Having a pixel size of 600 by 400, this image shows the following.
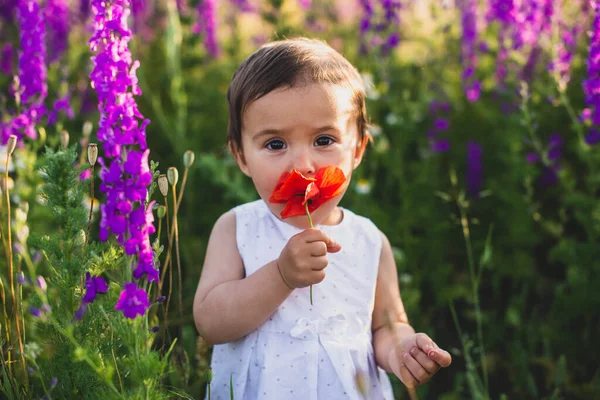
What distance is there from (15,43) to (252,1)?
69.4 inches

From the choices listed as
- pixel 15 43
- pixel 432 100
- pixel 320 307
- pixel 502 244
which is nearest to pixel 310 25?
pixel 432 100

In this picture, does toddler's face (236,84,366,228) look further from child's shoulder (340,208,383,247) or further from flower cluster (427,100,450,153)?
flower cluster (427,100,450,153)

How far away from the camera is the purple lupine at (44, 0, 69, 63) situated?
11.2 ft

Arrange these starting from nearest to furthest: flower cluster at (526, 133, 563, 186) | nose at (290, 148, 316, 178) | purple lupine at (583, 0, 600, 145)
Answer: nose at (290, 148, 316, 178), purple lupine at (583, 0, 600, 145), flower cluster at (526, 133, 563, 186)

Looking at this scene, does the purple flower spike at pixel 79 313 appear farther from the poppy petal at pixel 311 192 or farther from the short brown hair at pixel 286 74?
the short brown hair at pixel 286 74

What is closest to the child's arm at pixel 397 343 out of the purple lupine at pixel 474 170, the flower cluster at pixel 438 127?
the purple lupine at pixel 474 170

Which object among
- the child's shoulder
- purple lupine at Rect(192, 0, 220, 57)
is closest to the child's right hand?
the child's shoulder

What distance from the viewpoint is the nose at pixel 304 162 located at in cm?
170

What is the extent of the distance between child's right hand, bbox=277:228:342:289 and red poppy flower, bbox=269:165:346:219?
7 cm

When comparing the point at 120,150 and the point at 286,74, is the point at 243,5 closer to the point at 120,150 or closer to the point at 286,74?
the point at 286,74

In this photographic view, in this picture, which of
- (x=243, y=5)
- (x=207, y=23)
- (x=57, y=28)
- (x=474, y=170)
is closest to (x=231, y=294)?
(x=474, y=170)

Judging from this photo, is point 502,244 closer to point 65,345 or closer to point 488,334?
point 488,334

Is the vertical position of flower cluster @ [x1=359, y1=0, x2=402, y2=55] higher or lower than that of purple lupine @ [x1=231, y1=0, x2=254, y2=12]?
lower

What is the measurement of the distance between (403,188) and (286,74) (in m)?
1.50
